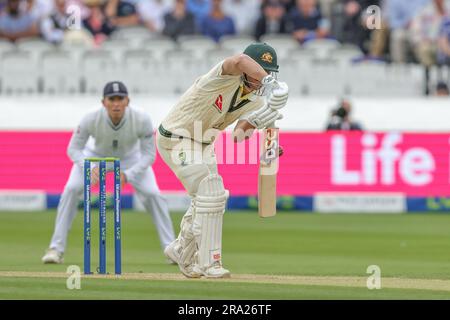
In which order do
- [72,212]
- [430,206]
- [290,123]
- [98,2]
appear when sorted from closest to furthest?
[72,212] → [430,206] → [290,123] → [98,2]

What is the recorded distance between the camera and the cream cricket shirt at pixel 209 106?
374 inches


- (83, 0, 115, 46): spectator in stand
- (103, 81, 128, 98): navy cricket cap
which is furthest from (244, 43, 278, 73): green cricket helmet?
(83, 0, 115, 46): spectator in stand

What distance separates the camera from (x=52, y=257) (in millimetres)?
11836

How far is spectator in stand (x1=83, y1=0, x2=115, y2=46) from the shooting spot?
2175cm

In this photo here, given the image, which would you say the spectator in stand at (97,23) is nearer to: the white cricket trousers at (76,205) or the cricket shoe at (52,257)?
the white cricket trousers at (76,205)

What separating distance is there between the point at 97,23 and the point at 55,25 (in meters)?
0.72

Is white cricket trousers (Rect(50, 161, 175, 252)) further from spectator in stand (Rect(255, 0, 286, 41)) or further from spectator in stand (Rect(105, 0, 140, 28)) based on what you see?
spectator in stand (Rect(105, 0, 140, 28))

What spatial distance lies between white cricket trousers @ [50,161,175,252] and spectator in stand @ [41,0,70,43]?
31.1ft

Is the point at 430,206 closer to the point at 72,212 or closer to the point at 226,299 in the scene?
the point at 72,212

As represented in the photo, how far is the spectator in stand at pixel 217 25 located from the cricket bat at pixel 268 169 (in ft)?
40.9
